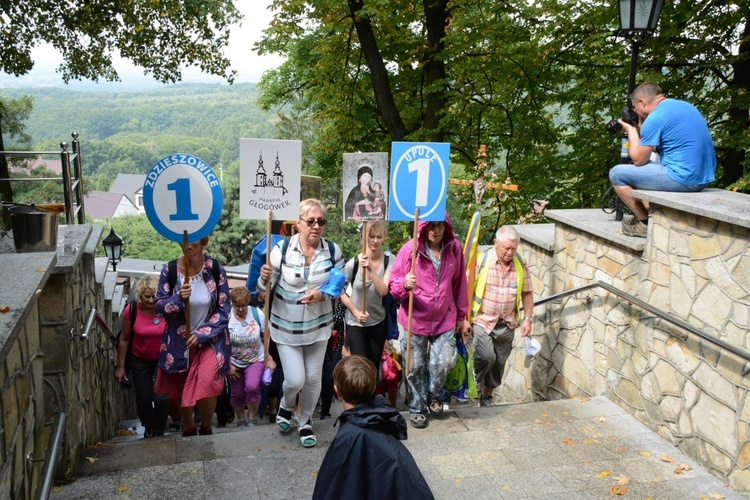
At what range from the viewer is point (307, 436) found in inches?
216

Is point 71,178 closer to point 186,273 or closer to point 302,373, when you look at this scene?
point 186,273

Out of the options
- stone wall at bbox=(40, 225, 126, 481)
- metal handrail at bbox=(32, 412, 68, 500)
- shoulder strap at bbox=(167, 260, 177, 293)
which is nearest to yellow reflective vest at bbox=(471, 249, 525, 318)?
shoulder strap at bbox=(167, 260, 177, 293)

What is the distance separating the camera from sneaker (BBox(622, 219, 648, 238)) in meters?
6.07

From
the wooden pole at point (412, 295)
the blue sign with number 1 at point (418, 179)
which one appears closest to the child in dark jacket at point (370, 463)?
the wooden pole at point (412, 295)

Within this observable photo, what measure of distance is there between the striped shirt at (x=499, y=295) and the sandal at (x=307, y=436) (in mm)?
2034

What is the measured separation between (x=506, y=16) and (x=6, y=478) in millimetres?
12616

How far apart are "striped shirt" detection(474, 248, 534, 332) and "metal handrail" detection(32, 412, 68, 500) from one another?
377 centimetres

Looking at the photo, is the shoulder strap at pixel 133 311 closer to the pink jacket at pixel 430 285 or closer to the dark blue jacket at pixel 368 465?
the pink jacket at pixel 430 285

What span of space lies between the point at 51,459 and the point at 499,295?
4105mm

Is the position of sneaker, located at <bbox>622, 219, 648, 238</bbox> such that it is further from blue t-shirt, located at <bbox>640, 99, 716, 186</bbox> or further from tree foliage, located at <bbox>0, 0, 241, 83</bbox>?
tree foliage, located at <bbox>0, 0, 241, 83</bbox>

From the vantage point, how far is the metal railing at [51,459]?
351 cm

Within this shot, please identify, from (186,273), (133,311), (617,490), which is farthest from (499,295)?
(133,311)

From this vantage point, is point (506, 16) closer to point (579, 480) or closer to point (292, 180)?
point (292, 180)

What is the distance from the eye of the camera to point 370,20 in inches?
536
